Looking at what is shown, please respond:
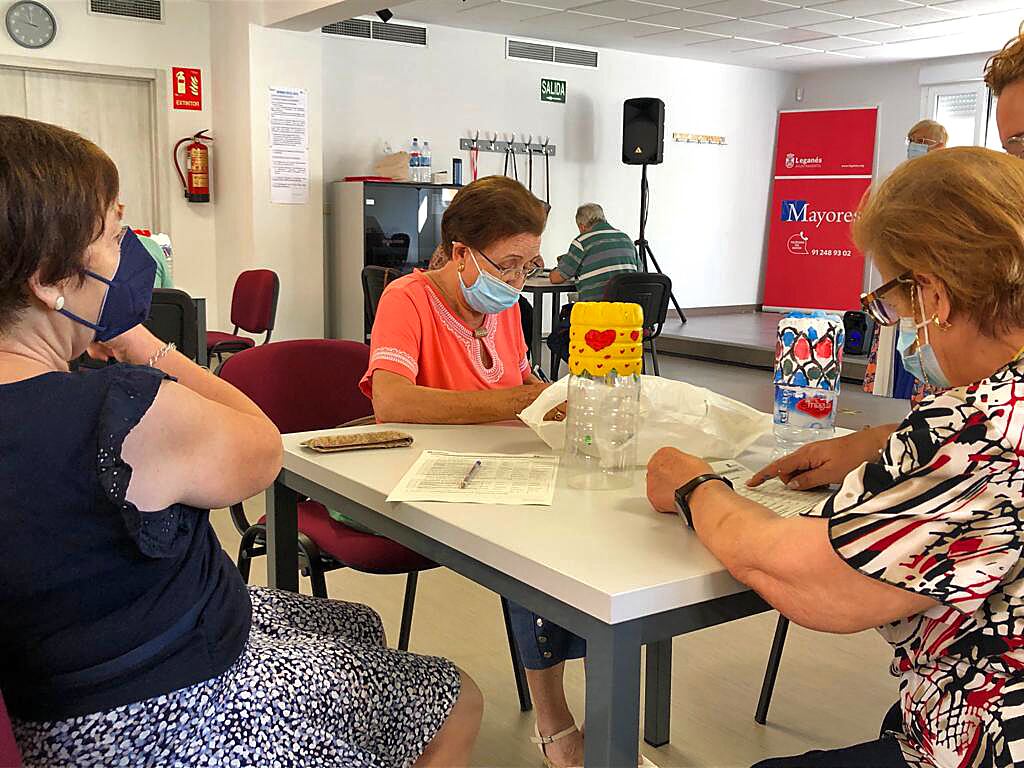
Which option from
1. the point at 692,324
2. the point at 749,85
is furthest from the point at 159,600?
the point at 749,85

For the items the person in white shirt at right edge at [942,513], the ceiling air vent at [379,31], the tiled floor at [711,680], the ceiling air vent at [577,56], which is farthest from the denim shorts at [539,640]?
the ceiling air vent at [577,56]

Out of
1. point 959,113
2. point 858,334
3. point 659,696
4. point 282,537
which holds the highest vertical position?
point 959,113

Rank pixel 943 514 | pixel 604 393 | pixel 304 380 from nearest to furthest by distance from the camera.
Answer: pixel 943 514, pixel 604 393, pixel 304 380

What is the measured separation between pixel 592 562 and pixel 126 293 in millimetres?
667

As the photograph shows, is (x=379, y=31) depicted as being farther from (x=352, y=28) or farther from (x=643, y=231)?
(x=643, y=231)

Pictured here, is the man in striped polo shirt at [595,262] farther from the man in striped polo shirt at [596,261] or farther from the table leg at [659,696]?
the table leg at [659,696]

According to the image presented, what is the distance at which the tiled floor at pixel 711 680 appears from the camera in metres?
2.31

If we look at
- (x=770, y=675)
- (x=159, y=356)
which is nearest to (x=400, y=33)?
(x=770, y=675)

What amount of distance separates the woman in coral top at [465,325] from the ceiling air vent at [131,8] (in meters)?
5.79

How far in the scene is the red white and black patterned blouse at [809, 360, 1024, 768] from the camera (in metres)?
1.01

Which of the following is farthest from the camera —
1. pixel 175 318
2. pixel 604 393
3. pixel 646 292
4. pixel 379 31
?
pixel 379 31

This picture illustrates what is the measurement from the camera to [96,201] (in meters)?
1.13

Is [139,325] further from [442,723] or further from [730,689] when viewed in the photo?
[730,689]

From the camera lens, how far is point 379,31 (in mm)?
8180
